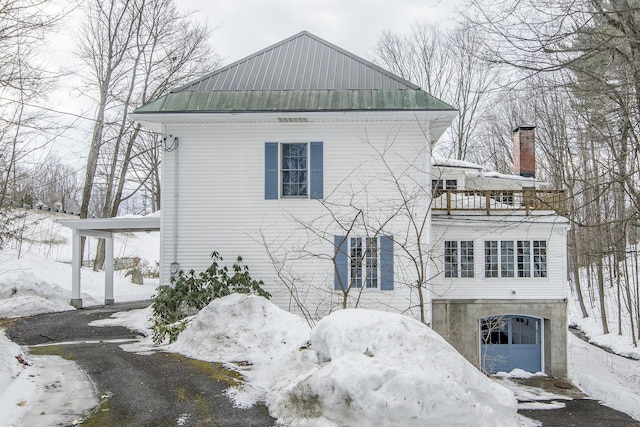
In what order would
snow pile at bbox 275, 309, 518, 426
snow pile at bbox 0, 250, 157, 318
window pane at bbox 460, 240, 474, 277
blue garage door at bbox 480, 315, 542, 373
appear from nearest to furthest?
snow pile at bbox 275, 309, 518, 426, snow pile at bbox 0, 250, 157, 318, window pane at bbox 460, 240, 474, 277, blue garage door at bbox 480, 315, 542, 373

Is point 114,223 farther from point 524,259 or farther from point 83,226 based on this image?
point 524,259

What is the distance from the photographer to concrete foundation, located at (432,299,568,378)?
15.5m

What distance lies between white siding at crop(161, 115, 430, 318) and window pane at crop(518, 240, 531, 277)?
4.73 m

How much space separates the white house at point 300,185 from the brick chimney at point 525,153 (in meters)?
8.96

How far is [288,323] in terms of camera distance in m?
8.61

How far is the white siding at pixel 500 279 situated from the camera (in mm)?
15602

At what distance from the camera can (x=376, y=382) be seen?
5.02 meters

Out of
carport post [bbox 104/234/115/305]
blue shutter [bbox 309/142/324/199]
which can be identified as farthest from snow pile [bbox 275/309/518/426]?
carport post [bbox 104/234/115/305]

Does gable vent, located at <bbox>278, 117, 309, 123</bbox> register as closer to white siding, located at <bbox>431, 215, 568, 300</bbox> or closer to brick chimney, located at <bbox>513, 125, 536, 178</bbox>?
white siding, located at <bbox>431, 215, 568, 300</bbox>

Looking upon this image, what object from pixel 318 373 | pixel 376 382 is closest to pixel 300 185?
pixel 318 373

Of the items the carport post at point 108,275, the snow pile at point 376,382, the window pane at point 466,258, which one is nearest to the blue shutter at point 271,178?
the snow pile at point 376,382

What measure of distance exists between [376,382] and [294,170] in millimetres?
8278

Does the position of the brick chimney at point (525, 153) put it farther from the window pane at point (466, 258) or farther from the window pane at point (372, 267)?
the window pane at point (372, 267)

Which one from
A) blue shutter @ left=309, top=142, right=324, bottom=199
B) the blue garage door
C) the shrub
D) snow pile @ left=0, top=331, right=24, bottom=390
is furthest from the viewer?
the blue garage door
